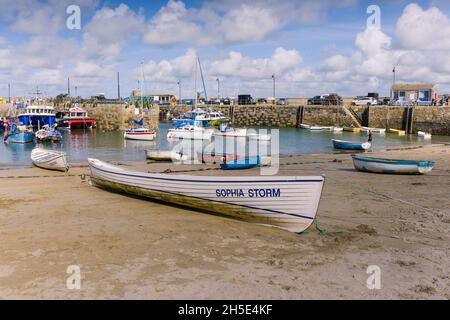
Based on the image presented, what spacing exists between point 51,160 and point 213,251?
58.6 feet

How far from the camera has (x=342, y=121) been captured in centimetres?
7038

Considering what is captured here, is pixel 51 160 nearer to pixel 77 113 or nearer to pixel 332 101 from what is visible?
pixel 77 113

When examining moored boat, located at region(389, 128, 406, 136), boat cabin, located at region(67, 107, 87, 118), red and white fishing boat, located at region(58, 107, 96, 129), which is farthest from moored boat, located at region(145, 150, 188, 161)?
boat cabin, located at region(67, 107, 87, 118)

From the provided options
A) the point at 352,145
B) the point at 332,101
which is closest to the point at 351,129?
the point at 332,101

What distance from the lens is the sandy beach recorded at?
7.27 meters

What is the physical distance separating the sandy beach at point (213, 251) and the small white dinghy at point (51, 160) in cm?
912

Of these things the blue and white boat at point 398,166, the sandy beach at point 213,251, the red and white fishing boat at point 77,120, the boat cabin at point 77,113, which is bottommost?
the sandy beach at point 213,251

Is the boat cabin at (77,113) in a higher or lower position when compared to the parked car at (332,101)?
lower

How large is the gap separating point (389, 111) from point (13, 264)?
212 feet

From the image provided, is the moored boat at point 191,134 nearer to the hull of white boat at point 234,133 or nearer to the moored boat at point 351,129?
the hull of white boat at point 234,133

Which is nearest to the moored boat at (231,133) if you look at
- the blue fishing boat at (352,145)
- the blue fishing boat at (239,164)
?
the blue fishing boat at (352,145)

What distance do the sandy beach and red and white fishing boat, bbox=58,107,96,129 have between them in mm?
55747

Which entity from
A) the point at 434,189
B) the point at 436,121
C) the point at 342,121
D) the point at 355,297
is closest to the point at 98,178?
the point at 355,297

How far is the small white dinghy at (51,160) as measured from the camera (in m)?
23.7
